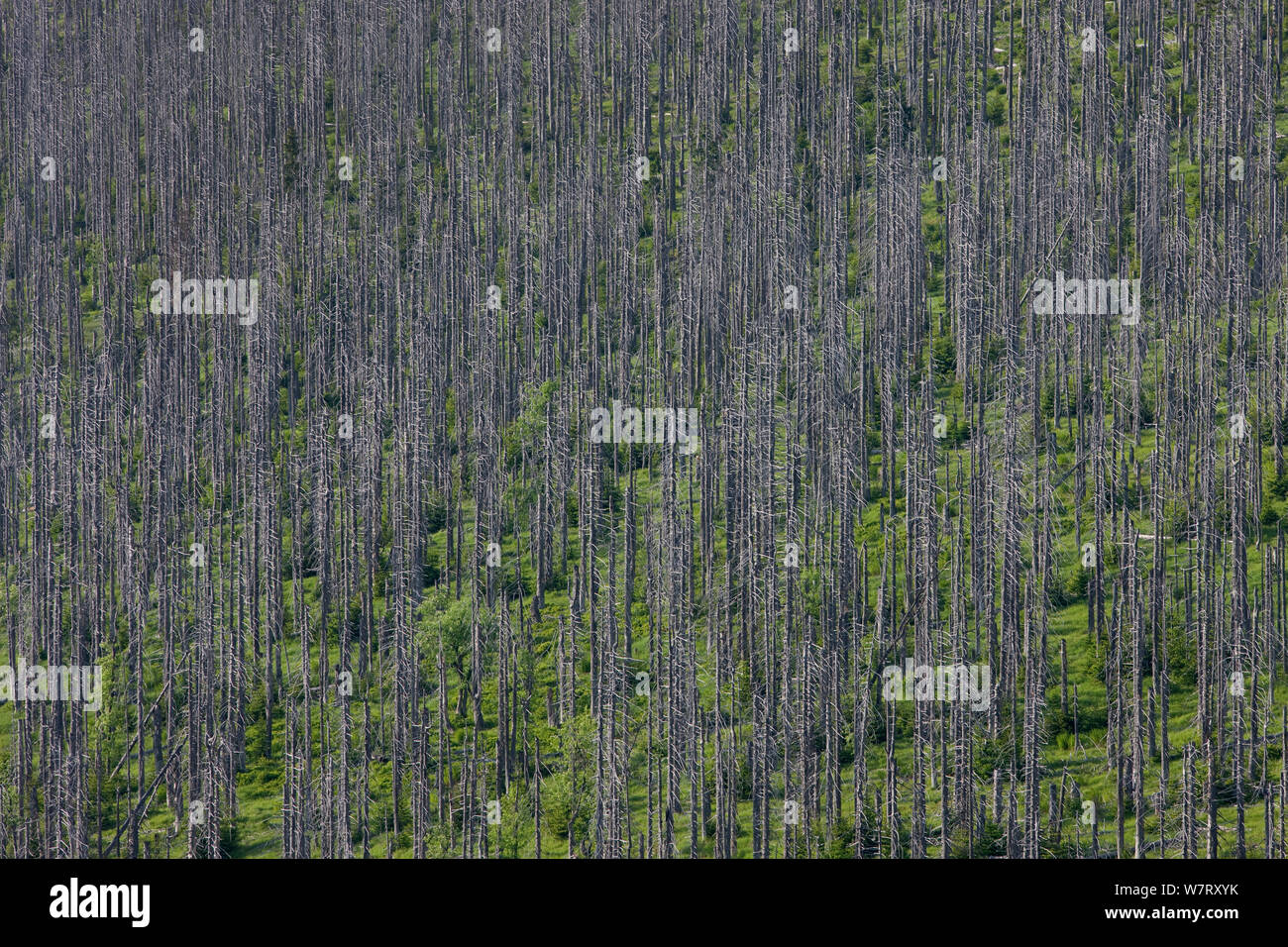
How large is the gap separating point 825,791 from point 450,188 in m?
21.2

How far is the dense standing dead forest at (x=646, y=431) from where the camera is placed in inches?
1420

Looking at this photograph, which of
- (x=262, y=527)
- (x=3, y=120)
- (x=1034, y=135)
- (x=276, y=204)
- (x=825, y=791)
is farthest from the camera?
(x=3, y=120)

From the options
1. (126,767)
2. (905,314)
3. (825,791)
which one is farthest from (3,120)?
(825,791)

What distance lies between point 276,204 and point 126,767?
18.3 metres

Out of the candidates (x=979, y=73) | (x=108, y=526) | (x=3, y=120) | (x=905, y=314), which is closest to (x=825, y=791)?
(x=905, y=314)

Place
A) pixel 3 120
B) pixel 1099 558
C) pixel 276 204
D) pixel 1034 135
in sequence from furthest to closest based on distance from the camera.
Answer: pixel 3 120 → pixel 276 204 → pixel 1034 135 → pixel 1099 558

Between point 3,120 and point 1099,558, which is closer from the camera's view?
point 1099,558

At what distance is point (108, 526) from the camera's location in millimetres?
42812

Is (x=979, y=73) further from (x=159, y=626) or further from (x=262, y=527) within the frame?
(x=159, y=626)

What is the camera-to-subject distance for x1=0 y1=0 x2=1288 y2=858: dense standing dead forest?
36.1 m

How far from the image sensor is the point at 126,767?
126 ft

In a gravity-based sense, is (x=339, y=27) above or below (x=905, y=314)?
above

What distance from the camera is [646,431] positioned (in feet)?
137
